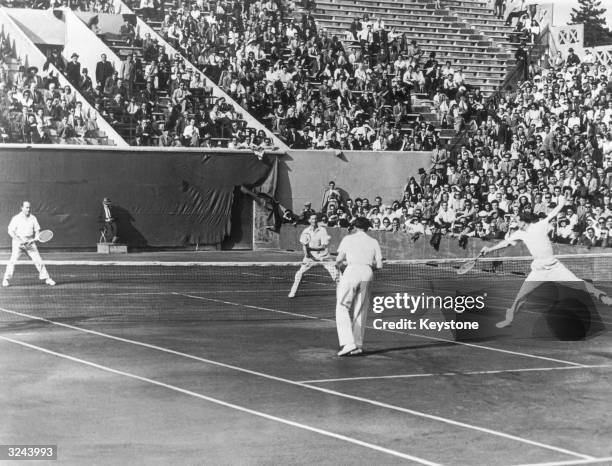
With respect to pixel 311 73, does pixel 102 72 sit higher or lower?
lower

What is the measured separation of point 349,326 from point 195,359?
2324mm

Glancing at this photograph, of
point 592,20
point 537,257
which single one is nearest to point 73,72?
point 537,257

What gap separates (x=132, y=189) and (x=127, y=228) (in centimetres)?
138

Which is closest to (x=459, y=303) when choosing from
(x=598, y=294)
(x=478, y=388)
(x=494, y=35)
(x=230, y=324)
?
(x=598, y=294)

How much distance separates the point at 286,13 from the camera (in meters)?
47.3

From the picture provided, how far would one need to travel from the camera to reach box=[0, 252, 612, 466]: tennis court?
10.6m

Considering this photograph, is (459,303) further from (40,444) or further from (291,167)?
(291,167)

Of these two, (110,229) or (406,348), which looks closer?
(406,348)

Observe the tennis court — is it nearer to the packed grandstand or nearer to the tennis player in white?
the tennis player in white

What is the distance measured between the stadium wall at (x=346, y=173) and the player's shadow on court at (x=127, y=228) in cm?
567

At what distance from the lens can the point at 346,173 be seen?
41.6 m

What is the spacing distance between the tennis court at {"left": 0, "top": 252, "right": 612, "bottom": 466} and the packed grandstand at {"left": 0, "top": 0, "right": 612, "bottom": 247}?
41.2ft

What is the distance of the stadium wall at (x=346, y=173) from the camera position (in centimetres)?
4159

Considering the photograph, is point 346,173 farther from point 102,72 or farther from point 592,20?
point 592,20
